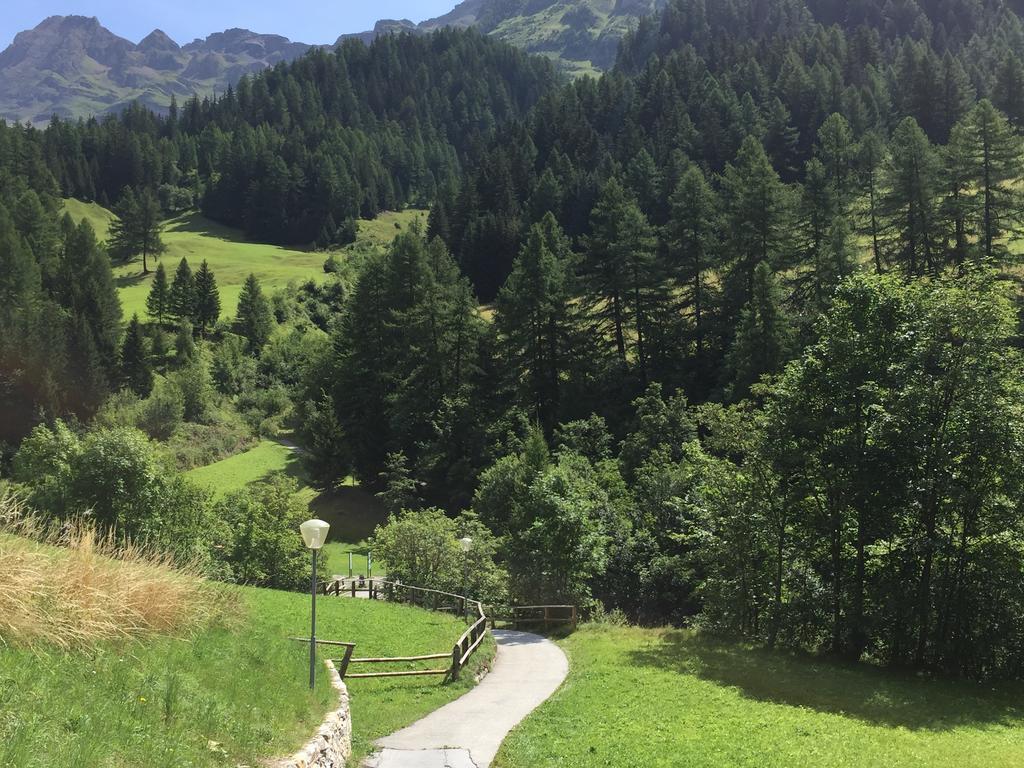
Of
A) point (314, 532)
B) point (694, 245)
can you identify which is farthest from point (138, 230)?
point (314, 532)

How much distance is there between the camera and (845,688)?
18812 millimetres

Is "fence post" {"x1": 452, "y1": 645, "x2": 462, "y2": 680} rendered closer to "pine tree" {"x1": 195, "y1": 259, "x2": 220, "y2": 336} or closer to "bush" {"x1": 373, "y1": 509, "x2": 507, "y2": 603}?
"bush" {"x1": 373, "y1": 509, "x2": 507, "y2": 603}

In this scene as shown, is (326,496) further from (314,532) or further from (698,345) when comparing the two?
(314,532)

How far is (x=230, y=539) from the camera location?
34.4 metres

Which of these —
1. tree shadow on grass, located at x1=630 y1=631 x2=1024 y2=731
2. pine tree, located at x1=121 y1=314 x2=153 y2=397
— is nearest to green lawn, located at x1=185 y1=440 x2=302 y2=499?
pine tree, located at x1=121 y1=314 x2=153 y2=397

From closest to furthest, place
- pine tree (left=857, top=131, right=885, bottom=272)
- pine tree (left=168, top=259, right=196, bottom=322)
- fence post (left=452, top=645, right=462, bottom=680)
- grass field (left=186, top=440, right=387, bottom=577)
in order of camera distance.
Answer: fence post (left=452, top=645, right=462, bottom=680) < grass field (left=186, top=440, right=387, bottom=577) < pine tree (left=857, top=131, right=885, bottom=272) < pine tree (left=168, top=259, right=196, bottom=322)

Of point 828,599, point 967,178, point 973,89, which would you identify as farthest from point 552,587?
point 973,89

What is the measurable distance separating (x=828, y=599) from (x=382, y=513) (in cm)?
3507

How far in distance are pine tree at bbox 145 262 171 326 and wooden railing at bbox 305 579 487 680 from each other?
60.6m

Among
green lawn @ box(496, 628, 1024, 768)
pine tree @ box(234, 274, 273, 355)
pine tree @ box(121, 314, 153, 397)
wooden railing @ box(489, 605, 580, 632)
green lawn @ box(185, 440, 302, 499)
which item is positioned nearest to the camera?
green lawn @ box(496, 628, 1024, 768)

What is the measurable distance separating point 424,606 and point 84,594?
2108cm

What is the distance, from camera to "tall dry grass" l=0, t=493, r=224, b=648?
9.31 metres

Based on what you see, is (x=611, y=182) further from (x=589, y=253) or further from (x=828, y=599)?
(x=828, y=599)

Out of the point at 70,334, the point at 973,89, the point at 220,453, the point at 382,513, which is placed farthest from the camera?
the point at 973,89
